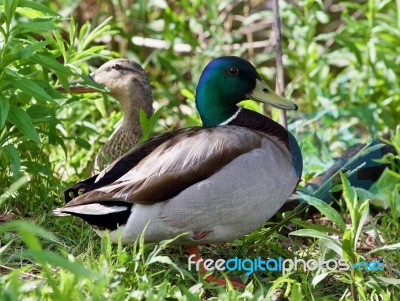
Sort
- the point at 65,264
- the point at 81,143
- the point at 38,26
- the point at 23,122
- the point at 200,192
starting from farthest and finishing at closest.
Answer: the point at 81,143 → the point at 23,122 → the point at 38,26 → the point at 200,192 → the point at 65,264

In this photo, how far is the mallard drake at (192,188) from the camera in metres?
4.37

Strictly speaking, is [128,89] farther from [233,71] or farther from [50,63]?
[50,63]

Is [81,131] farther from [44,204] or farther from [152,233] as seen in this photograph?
[152,233]

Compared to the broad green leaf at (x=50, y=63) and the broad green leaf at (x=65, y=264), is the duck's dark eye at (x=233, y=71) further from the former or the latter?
the broad green leaf at (x=65, y=264)

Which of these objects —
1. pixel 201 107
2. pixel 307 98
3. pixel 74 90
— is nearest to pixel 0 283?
pixel 201 107

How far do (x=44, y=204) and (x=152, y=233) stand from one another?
96 cm

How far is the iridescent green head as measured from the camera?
5090mm

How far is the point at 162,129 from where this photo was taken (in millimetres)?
6988

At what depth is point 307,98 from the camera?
24.0ft

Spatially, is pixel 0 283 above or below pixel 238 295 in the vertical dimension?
above

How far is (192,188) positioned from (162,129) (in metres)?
2.63

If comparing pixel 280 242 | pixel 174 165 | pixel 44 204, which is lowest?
pixel 280 242

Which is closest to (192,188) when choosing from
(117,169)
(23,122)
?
(117,169)

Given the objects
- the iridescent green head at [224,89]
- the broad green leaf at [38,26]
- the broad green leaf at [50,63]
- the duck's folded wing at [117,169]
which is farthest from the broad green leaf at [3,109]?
the iridescent green head at [224,89]
